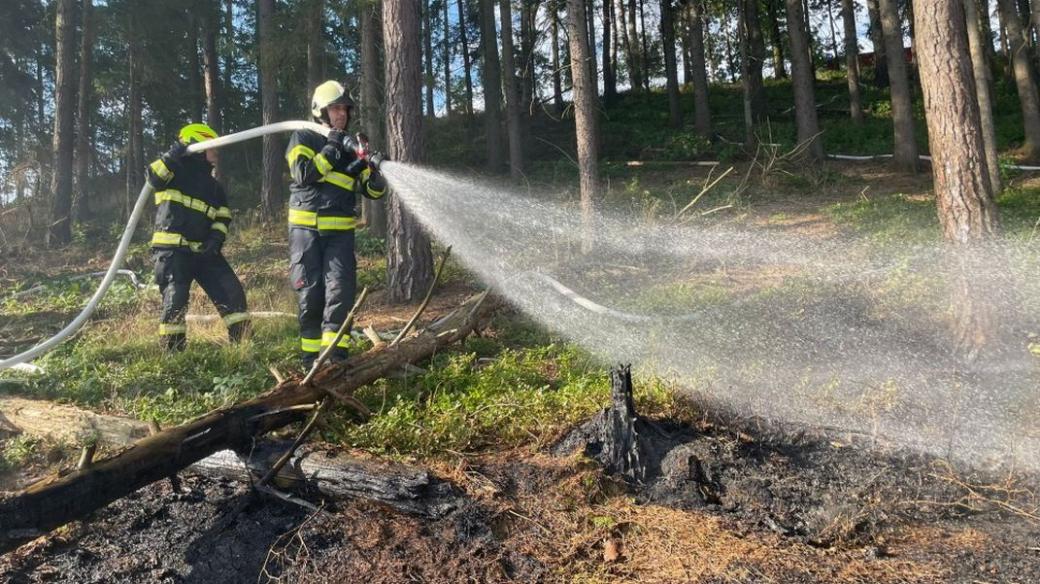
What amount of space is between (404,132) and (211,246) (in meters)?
2.34

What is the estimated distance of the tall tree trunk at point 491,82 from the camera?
61.4 feet

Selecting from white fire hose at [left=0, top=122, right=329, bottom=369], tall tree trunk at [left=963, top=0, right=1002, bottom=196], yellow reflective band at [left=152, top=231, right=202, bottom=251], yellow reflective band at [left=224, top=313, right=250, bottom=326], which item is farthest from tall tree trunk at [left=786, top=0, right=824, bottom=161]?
yellow reflective band at [left=152, top=231, right=202, bottom=251]

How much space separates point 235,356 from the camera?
230 inches

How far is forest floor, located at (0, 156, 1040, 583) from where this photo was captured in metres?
3.09

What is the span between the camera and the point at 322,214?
539 centimetres

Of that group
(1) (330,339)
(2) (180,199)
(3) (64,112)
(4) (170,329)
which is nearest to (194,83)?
(3) (64,112)

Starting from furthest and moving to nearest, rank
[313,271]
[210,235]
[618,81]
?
1. [618,81]
2. [210,235]
3. [313,271]

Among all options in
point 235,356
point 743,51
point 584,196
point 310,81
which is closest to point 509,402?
point 235,356

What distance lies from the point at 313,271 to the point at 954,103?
16.7 feet

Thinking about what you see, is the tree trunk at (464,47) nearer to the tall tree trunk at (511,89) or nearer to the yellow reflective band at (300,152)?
the tall tree trunk at (511,89)

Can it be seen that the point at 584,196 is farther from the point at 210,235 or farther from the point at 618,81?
the point at 618,81

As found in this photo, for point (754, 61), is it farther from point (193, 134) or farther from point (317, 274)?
point (317, 274)

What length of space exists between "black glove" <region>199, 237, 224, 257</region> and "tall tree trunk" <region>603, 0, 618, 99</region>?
22.4 metres

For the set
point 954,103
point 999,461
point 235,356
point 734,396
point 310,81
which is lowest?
point 999,461
